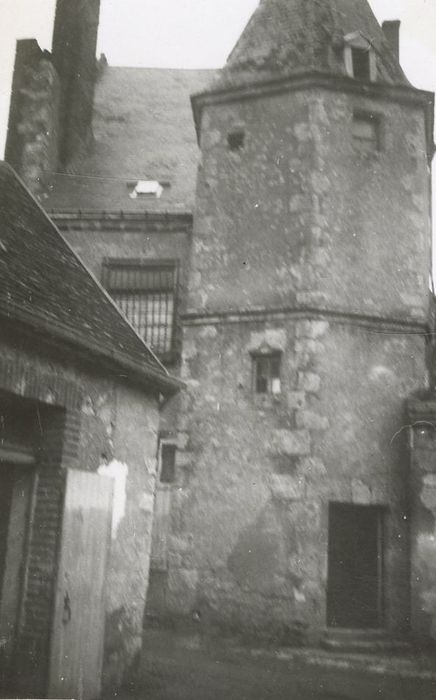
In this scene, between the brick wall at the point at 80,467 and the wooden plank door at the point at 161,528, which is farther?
the wooden plank door at the point at 161,528

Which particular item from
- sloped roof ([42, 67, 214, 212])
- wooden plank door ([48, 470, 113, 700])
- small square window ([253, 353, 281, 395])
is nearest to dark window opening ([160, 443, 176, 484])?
small square window ([253, 353, 281, 395])

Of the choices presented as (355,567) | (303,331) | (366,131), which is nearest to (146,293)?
(303,331)

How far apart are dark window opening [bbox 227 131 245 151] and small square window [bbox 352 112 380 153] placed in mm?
2120

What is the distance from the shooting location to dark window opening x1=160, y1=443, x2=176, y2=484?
12.6 m

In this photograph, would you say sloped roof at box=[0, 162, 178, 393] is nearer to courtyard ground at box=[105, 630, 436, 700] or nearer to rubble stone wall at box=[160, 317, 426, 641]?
rubble stone wall at box=[160, 317, 426, 641]

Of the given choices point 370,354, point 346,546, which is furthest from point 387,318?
point 346,546

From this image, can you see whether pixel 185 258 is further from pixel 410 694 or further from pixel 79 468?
pixel 410 694

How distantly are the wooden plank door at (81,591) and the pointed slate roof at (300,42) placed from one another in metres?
9.14

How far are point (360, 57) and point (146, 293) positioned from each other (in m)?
6.27

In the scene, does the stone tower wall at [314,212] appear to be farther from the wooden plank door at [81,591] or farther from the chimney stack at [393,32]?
the wooden plank door at [81,591]

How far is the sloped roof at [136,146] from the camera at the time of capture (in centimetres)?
1445

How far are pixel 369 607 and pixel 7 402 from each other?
23.5 feet

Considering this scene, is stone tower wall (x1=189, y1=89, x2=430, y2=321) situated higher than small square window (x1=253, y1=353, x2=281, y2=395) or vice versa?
stone tower wall (x1=189, y1=89, x2=430, y2=321)

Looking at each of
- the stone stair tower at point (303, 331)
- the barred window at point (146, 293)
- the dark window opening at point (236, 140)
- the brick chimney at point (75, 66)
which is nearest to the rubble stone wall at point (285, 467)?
the stone stair tower at point (303, 331)
